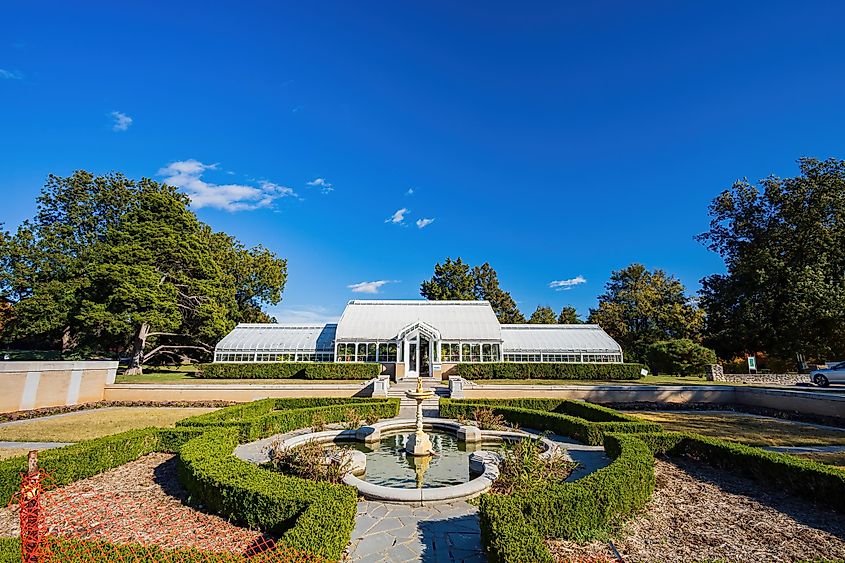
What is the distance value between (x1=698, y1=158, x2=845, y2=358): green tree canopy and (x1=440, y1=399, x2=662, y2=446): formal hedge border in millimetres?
27105

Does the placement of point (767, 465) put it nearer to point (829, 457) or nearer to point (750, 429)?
point (829, 457)

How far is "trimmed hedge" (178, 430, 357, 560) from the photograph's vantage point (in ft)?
16.4

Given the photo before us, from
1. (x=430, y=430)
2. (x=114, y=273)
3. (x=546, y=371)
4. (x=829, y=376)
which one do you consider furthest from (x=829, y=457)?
(x=114, y=273)

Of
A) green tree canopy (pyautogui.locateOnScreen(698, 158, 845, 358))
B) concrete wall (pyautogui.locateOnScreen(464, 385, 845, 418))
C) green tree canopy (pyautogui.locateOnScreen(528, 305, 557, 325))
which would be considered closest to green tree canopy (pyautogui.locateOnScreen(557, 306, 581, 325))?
green tree canopy (pyautogui.locateOnScreen(528, 305, 557, 325))

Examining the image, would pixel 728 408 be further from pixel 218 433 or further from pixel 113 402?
pixel 113 402

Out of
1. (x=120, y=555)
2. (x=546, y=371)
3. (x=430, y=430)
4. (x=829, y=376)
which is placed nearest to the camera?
(x=120, y=555)

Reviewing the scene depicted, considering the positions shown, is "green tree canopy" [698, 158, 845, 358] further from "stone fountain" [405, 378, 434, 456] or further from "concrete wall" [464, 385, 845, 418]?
"stone fountain" [405, 378, 434, 456]

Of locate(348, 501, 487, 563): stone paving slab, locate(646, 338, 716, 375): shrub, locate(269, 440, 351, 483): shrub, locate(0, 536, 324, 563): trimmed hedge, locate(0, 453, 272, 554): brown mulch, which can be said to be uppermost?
locate(646, 338, 716, 375): shrub

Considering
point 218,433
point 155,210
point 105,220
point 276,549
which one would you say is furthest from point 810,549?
point 105,220

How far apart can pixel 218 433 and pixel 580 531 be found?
9033 mm

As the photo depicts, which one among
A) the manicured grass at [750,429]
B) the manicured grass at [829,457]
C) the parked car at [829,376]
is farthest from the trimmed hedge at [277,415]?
the parked car at [829,376]

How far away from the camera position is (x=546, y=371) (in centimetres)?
3061

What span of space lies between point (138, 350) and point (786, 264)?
2058 inches

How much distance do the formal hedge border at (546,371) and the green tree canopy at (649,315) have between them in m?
13.7
